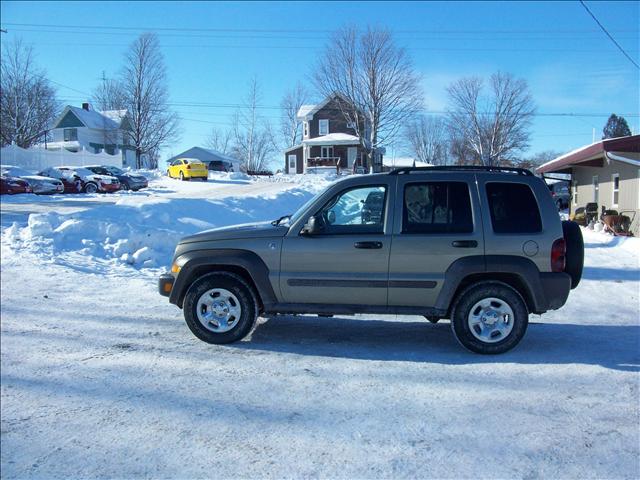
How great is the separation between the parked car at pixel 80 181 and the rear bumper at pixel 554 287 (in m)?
28.2

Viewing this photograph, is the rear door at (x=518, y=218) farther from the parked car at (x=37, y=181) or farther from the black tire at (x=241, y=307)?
the parked car at (x=37, y=181)

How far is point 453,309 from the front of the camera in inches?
211

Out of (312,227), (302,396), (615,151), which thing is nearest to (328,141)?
(615,151)

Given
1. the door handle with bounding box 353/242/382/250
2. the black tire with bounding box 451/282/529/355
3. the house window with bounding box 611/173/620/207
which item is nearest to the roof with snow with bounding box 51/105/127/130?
the house window with bounding box 611/173/620/207

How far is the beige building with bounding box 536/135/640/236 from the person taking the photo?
701 inches

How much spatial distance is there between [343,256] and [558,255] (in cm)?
224

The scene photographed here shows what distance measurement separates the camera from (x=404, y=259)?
5340 mm

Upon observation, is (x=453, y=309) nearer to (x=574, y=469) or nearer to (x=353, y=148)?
(x=574, y=469)

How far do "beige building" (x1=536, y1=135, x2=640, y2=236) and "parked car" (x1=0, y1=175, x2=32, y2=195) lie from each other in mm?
22729

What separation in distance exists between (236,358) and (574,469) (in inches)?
123

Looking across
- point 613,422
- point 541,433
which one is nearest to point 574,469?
point 541,433

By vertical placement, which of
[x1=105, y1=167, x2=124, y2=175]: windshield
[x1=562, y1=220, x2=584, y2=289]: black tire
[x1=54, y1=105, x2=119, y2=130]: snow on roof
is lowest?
[x1=562, y1=220, x2=584, y2=289]: black tire

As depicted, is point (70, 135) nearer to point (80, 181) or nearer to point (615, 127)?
point (80, 181)

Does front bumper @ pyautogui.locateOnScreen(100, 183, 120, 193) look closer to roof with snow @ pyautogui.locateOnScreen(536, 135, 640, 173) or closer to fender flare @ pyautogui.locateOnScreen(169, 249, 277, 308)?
roof with snow @ pyautogui.locateOnScreen(536, 135, 640, 173)
